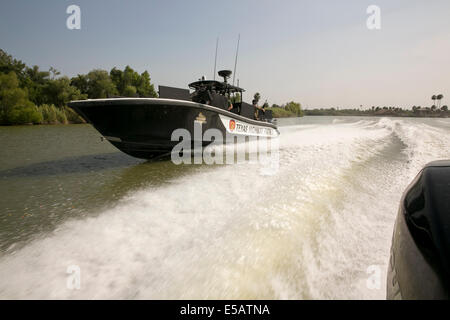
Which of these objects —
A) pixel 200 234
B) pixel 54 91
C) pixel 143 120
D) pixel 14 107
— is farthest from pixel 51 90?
pixel 200 234

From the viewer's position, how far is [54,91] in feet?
112

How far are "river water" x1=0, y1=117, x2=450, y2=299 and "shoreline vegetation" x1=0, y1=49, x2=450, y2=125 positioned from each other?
3.01 meters

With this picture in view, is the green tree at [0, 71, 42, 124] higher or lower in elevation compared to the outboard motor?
higher

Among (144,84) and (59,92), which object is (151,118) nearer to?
(59,92)

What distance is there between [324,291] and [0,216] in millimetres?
3506

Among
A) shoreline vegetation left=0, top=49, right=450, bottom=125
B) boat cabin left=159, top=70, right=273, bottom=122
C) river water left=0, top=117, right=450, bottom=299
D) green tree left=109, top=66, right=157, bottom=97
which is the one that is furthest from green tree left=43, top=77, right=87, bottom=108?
river water left=0, top=117, right=450, bottom=299

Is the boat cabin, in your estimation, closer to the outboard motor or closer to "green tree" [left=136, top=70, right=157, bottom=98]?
the outboard motor

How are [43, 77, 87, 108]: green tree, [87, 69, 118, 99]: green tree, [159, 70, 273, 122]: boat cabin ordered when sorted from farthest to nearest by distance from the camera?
[87, 69, 118, 99]: green tree
[43, 77, 87, 108]: green tree
[159, 70, 273, 122]: boat cabin

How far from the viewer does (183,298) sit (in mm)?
1331

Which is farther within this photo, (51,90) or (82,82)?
(82,82)

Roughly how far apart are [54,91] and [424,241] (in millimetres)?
45621

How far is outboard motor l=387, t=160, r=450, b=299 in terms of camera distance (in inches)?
27.4

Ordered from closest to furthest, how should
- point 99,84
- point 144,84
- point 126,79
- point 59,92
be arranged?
point 59,92, point 99,84, point 126,79, point 144,84

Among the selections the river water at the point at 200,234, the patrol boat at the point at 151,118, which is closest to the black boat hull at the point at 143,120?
the patrol boat at the point at 151,118
